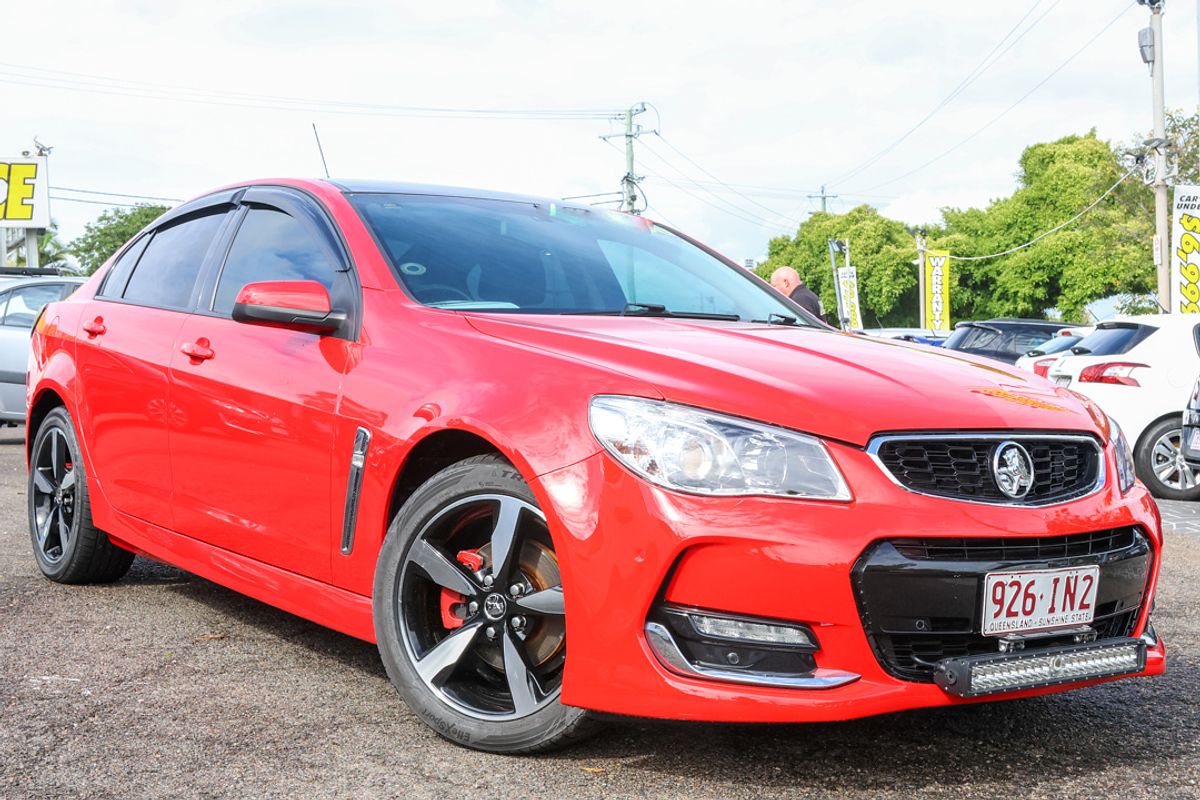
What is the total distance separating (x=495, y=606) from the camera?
3.20m

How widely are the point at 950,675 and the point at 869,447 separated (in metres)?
0.51

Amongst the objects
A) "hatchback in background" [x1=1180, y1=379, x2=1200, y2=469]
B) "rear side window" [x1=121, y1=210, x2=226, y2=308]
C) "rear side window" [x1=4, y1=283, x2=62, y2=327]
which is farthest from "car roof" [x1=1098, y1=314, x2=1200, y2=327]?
"rear side window" [x1=4, y1=283, x2=62, y2=327]

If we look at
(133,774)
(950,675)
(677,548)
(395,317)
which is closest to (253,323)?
(395,317)

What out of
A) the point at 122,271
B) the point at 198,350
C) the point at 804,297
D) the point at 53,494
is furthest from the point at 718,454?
the point at 804,297

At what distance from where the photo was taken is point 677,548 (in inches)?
110

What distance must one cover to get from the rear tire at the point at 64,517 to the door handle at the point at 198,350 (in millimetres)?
1138

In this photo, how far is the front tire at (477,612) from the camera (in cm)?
312

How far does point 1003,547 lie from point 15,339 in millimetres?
12038

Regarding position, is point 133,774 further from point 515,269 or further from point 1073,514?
point 1073,514

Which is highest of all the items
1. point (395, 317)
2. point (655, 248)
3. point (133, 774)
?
point (655, 248)

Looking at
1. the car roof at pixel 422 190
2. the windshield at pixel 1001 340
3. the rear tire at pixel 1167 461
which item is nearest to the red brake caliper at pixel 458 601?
the car roof at pixel 422 190

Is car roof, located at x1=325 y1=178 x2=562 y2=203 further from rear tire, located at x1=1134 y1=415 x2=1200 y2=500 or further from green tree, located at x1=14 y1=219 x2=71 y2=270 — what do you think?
green tree, located at x1=14 y1=219 x2=71 y2=270

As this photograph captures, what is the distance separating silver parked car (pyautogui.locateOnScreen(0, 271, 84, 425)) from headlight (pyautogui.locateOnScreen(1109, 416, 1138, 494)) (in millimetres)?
11506

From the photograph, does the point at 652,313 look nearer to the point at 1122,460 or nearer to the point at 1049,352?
the point at 1122,460
